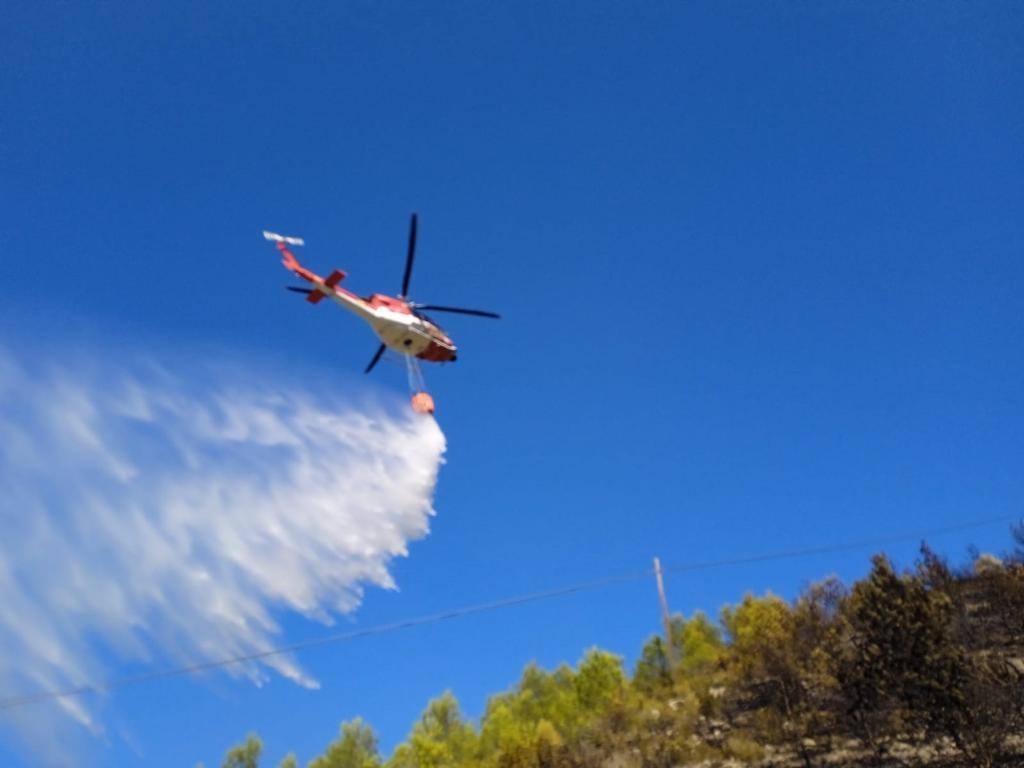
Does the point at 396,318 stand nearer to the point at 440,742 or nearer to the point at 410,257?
the point at 410,257

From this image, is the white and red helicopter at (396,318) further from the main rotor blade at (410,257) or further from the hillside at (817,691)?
the hillside at (817,691)

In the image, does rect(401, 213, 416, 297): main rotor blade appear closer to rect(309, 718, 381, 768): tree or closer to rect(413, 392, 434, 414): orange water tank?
rect(413, 392, 434, 414): orange water tank

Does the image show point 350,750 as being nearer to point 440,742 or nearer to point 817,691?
point 440,742

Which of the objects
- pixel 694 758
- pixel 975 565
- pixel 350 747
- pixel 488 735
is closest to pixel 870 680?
pixel 694 758

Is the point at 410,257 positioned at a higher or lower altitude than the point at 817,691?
higher

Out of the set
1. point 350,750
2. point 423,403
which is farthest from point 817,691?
point 350,750

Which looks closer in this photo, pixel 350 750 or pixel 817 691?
pixel 817 691

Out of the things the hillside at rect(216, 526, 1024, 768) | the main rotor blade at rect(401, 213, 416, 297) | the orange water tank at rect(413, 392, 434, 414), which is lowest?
the hillside at rect(216, 526, 1024, 768)

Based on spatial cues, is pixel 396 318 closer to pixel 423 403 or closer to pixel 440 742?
pixel 423 403

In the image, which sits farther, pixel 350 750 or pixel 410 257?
pixel 350 750

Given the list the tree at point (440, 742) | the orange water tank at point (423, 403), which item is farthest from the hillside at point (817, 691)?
the orange water tank at point (423, 403)

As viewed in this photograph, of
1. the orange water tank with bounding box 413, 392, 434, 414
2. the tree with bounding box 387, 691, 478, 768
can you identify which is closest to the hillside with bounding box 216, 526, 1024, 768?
the tree with bounding box 387, 691, 478, 768

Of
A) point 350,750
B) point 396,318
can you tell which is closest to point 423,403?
point 396,318

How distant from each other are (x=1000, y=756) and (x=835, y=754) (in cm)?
647
